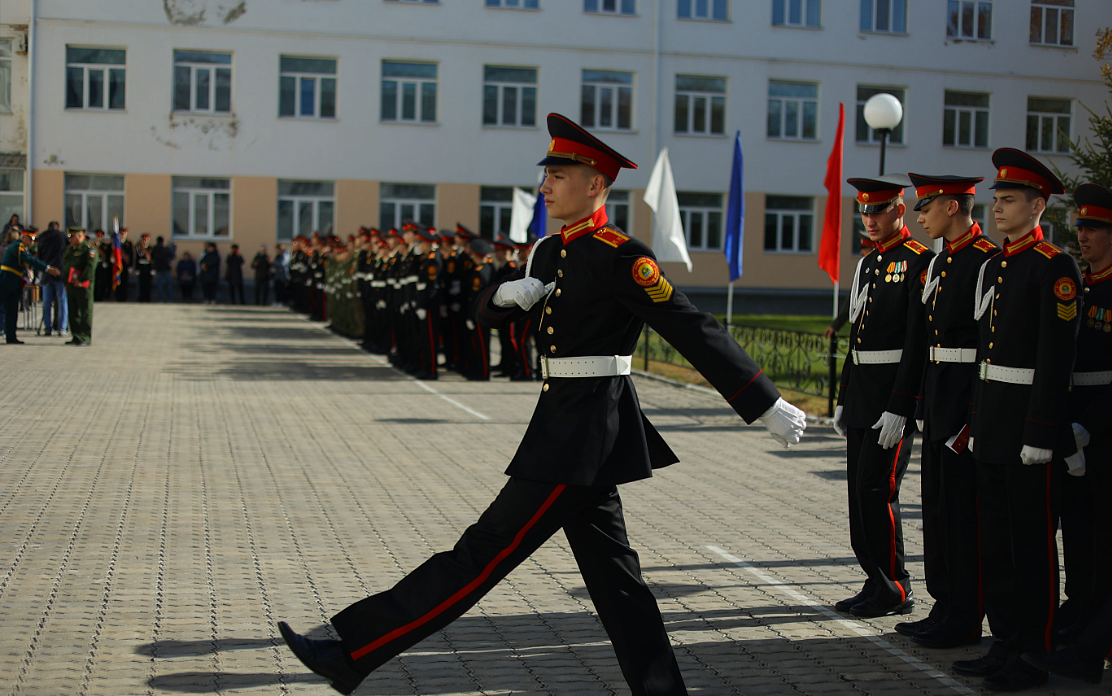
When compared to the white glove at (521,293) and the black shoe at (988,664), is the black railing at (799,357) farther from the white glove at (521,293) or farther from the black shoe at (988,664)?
the white glove at (521,293)

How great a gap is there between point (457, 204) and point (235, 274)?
7.25 metres

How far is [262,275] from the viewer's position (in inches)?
1404

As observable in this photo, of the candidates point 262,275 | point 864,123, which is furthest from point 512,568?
point 864,123

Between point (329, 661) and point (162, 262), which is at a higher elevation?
point (162, 262)

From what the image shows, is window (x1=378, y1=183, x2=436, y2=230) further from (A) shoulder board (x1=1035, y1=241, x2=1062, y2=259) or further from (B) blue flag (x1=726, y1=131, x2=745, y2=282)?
(A) shoulder board (x1=1035, y1=241, x2=1062, y2=259)

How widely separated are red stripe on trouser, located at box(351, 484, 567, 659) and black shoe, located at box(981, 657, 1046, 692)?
1.99m

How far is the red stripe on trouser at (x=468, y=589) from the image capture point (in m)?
3.82

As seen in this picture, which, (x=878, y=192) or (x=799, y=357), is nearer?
(x=878, y=192)

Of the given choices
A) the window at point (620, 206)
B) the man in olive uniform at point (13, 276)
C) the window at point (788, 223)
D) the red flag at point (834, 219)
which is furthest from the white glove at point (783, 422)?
the window at point (788, 223)

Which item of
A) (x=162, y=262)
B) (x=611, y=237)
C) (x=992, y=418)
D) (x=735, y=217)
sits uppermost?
(x=735, y=217)

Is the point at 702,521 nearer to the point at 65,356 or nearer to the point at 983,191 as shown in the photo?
the point at 65,356

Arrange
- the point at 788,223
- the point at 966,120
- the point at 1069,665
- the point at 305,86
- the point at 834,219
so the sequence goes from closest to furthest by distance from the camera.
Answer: the point at 1069,665, the point at 834,219, the point at 305,86, the point at 788,223, the point at 966,120

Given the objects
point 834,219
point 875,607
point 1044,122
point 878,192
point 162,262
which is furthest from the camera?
point 1044,122

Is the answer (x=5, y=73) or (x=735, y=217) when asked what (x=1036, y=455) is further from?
(x=5, y=73)
